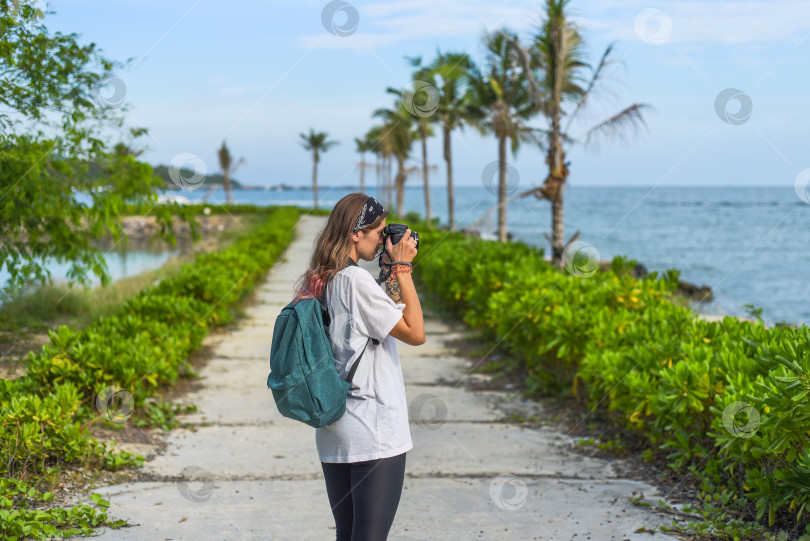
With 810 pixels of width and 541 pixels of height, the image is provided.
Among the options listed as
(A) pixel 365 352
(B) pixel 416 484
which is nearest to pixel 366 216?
(A) pixel 365 352

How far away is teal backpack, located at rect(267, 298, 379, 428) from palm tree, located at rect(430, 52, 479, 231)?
21.4 meters

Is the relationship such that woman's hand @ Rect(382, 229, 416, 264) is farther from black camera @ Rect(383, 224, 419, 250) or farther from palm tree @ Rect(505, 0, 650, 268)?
palm tree @ Rect(505, 0, 650, 268)

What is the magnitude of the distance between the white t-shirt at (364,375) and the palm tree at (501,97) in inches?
603

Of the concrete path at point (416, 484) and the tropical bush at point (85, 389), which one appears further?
the tropical bush at point (85, 389)

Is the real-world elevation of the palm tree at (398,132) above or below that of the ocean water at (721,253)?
above

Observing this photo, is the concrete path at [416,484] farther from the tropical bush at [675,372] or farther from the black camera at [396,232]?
the black camera at [396,232]

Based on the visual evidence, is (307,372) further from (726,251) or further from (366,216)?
(726,251)

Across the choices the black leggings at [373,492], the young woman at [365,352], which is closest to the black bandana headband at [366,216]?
the young woman at [365,352]

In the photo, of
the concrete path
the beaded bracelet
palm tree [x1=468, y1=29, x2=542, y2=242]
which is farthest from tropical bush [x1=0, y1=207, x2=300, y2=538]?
palm tree [x1=468, y1=29, x2=542, y2=242]

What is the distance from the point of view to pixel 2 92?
646cm

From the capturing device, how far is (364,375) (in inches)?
98.3

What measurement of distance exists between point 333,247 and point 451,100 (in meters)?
30.0

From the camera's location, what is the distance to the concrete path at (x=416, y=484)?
3963 millimetres

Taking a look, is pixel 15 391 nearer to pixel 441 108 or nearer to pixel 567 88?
pixel 567 88
